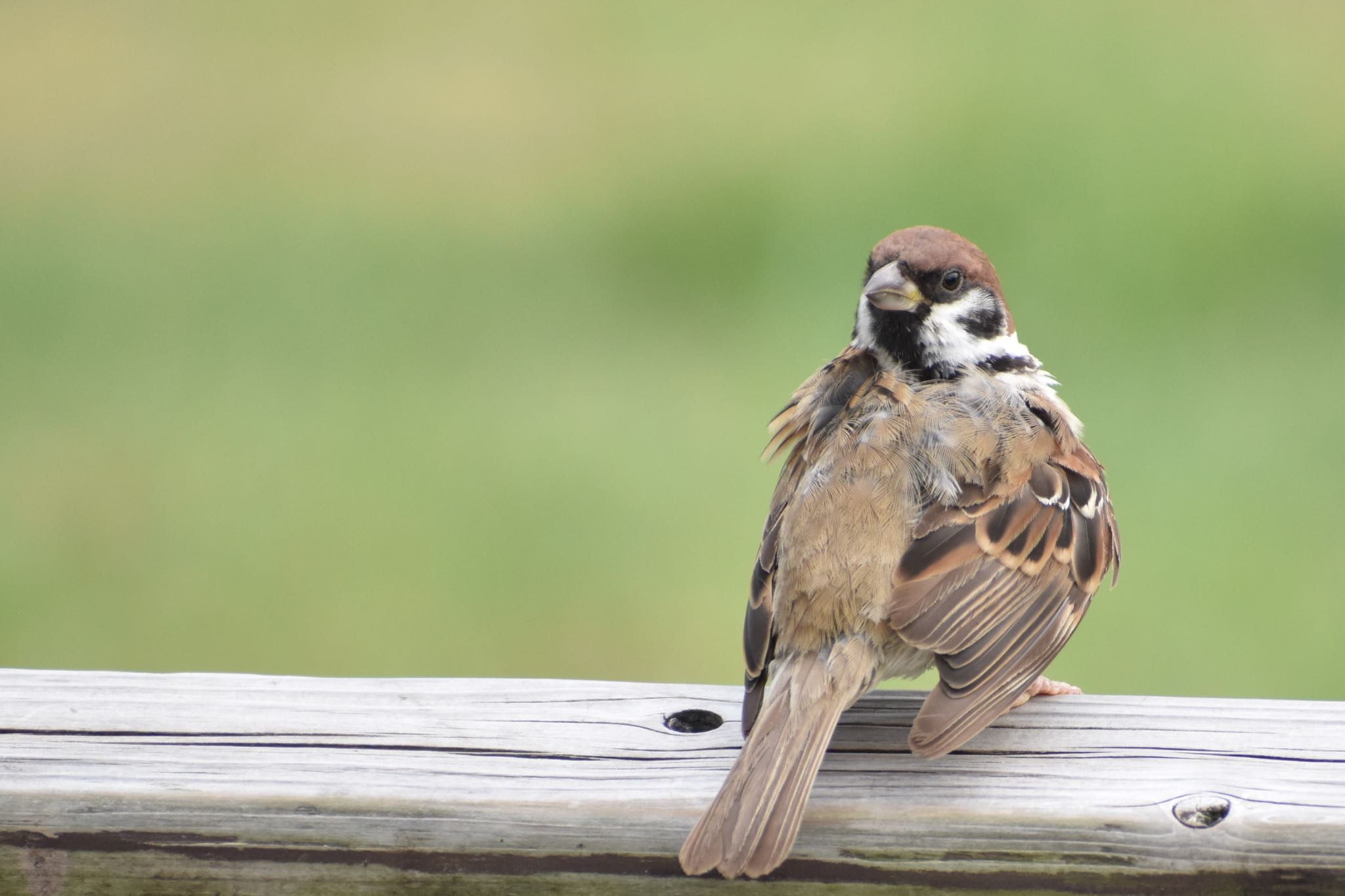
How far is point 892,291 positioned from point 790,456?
51 centimetres

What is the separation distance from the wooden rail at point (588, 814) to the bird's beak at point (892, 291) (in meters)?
1.53

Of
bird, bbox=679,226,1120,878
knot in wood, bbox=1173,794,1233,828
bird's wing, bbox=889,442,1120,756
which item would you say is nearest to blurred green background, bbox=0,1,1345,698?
bird, bbox=679,226,1120,878

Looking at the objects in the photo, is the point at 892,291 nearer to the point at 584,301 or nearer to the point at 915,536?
the point at 915,536

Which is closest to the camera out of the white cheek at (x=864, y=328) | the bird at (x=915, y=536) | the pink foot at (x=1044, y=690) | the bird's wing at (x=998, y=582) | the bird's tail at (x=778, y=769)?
the bird's tail at (x=778, y=769)

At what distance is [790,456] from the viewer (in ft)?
12.3

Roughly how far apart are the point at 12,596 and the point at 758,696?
209 inches

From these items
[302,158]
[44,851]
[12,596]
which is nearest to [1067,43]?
[302,158]

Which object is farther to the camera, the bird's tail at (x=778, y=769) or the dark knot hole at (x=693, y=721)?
the dark knot hole at (x=693, y=721)

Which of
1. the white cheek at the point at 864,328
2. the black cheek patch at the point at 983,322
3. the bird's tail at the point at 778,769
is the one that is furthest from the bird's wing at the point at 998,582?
the white cheek at the point at 864,328

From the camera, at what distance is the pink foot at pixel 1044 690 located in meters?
3.23

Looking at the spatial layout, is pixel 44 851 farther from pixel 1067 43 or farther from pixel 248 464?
pixel 1067 43

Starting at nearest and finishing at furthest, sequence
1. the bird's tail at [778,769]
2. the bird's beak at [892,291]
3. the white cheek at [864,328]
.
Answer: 1. the bird's tail at [778,769]
2. the bird's beak at [892,291]
3. the white cheek at [864,328]

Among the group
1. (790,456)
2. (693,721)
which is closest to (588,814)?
(693,721)

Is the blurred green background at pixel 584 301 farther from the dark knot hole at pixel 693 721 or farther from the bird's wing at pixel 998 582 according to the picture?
the dark knot hole at pixel 693 721
